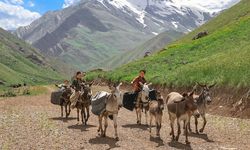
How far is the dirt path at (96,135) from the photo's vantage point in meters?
24.2

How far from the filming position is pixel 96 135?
27391 millimetres

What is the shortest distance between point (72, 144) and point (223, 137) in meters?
9.77

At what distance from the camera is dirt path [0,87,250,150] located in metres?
24.2

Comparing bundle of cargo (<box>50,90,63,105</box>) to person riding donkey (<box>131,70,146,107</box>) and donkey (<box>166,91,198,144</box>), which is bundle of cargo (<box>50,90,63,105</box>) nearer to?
person riding donkey (<box>131,70,146,107</box>)

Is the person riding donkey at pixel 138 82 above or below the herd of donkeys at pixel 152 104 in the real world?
above

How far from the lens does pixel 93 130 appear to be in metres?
29.4

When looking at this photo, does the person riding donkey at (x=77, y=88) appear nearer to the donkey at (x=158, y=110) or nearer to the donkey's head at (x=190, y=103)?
the donkey at (x=158, y=110)

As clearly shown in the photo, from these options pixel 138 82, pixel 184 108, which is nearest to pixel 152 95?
pixel 138 82

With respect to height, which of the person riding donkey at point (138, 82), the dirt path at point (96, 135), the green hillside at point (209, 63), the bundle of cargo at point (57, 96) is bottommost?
the dirt path at point (96, 135)

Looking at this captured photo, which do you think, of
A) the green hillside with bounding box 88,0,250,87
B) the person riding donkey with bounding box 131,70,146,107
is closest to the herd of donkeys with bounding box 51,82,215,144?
the person riding donkey with bounding box 131,70,146,107

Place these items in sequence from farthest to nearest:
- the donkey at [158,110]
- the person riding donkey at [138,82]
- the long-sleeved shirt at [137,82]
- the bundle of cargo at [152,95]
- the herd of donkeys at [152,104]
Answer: the long-sleeved shirt at [137,82] → the person riding donkey at [138,82] → the bundle of cargo at [152,95] → the donkey at [158,110] → the herd of donkeys at [152,104]

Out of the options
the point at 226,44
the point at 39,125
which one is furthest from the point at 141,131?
the point at 226,44

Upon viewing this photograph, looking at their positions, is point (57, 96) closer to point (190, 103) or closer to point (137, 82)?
point (137, 82)

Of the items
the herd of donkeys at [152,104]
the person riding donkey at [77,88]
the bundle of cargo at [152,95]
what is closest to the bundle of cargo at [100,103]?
the herd of donkeys at [152,104]
